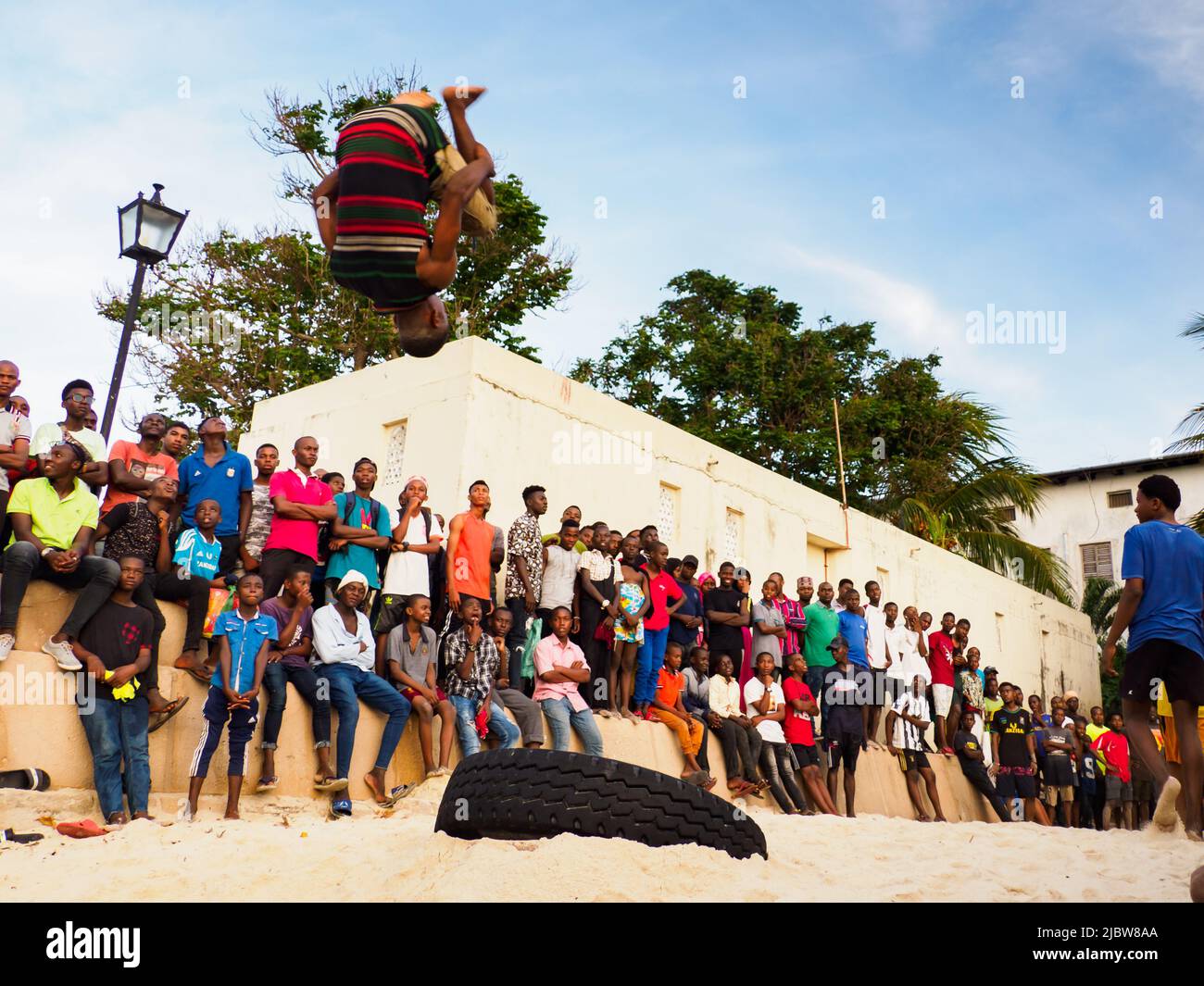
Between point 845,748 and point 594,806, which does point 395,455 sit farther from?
point 594,806

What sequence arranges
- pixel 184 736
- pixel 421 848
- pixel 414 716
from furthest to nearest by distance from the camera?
1. pixel 414 716
2. pixel 184 736
3. pixel 421 848

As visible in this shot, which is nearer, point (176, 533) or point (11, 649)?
point (11, 649)

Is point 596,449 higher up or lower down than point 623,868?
higher up

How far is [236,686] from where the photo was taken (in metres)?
7.11

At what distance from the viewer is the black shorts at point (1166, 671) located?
610cm

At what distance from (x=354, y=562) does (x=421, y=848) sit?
4.07m

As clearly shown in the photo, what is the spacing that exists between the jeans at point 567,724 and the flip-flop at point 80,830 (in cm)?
386

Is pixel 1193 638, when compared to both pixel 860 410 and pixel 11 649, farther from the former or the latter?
pixel 860 410

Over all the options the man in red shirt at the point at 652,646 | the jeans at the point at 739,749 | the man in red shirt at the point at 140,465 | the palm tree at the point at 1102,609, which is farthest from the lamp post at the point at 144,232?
the palm tree at the point at 1102,609

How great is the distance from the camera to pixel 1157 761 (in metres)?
6.06

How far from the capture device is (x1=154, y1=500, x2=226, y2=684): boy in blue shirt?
24.4 feet

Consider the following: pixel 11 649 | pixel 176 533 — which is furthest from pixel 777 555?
pixel 11 649

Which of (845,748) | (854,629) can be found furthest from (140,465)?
(854,629)

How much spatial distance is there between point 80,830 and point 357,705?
221cm
